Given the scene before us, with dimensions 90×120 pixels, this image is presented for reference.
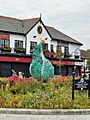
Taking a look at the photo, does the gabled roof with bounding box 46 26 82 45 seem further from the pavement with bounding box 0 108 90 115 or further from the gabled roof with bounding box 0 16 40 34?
the pavement with bounding box 0 108 90 115

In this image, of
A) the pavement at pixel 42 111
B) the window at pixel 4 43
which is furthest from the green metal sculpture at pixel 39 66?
the window at pixel 4 43

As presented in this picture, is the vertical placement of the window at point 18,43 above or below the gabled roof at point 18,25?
below

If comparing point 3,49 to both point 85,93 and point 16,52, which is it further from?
point 85,93

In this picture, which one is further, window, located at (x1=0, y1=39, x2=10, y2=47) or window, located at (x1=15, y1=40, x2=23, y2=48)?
window, located at (x1=15, y1=40, x2=23, y2=48)

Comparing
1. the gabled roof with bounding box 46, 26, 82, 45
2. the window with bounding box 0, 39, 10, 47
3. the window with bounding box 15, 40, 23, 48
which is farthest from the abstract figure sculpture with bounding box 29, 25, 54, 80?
the gabled roof with bounding box 46, 26, 82, 45

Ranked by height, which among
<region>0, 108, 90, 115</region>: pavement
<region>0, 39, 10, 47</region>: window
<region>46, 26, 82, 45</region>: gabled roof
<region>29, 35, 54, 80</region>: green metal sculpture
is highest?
<region>46, 26, 82, 45</region>: gabled roof

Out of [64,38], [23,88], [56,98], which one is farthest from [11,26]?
[56,98]

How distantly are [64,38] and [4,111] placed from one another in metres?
45.4

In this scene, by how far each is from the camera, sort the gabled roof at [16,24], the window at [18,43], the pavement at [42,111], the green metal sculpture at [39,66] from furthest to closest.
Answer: the window at [18,43]
the gabled roof at [16,24]
the green metal sculpture at [39,66]
the pavement at [42,111]

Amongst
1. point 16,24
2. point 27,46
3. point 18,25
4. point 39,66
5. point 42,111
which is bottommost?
point 42,111

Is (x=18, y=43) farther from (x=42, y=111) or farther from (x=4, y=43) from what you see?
(x=42, y=111)

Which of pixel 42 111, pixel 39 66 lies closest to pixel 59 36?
pixel 39 66

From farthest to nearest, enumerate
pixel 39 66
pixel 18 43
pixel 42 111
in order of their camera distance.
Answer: pixel 18 43 → pixel 39 66 → pixel 42 111

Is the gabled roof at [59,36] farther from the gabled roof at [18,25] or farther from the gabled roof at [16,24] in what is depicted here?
the gabled roof at [16,24]
